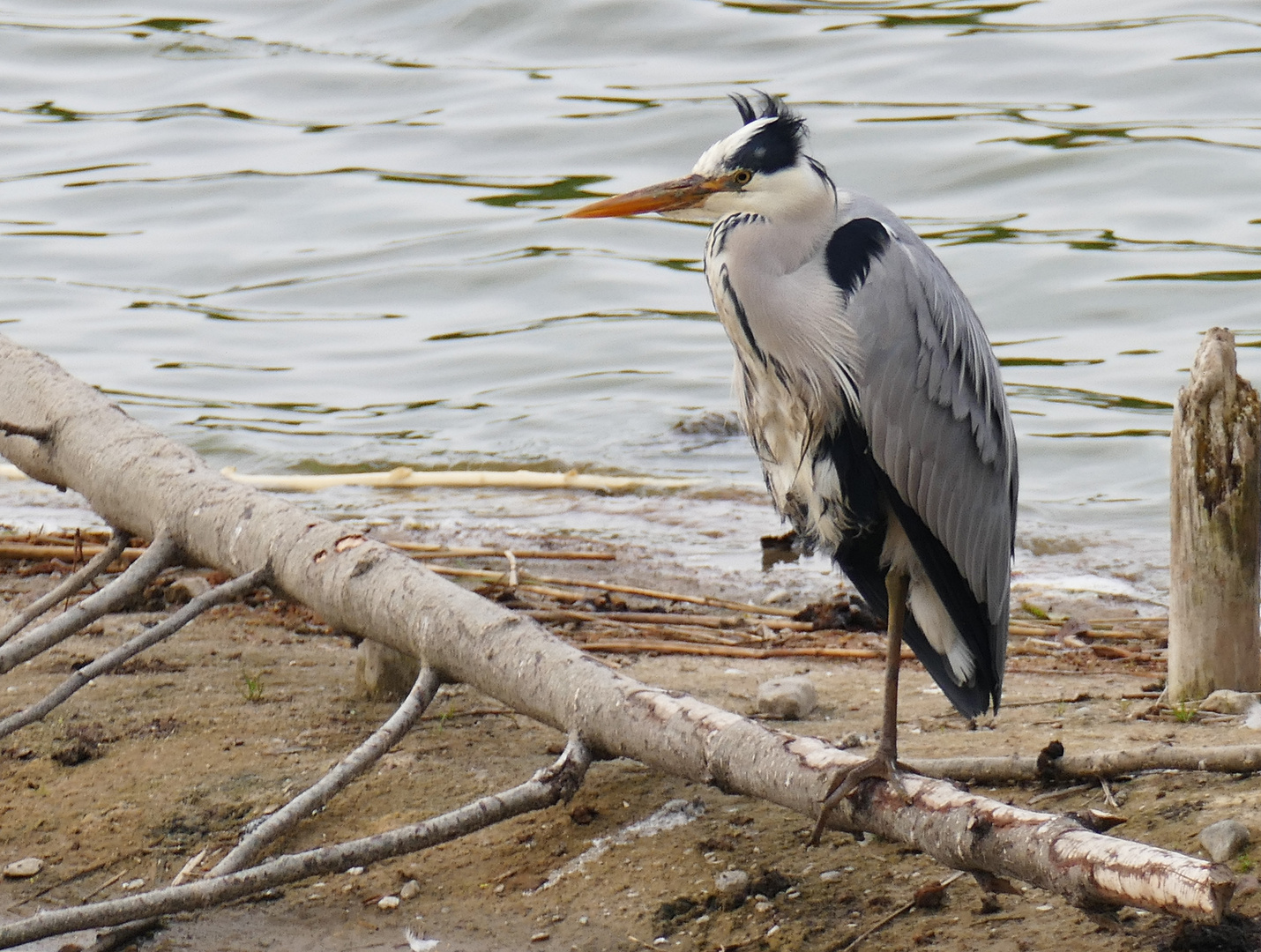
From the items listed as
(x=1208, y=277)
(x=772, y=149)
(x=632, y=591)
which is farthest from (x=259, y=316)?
(x=772, y=149)

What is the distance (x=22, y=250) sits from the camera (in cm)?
1220

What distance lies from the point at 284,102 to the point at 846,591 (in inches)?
425

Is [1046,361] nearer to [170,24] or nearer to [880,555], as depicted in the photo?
[880,555]

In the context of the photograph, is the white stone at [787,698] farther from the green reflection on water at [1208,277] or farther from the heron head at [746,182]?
the green reflection on water at [1208,277]

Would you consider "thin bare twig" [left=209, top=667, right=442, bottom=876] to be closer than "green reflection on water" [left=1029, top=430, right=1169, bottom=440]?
Yes

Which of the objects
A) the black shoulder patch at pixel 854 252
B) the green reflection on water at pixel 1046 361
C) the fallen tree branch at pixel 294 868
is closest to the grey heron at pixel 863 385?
the black shoulder patch at pixel 854 252

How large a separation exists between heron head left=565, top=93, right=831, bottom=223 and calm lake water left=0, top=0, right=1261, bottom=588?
3.46 meters

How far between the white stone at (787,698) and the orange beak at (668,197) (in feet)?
4.40

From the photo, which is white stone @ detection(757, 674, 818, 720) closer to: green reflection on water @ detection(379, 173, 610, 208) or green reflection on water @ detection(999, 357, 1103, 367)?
green reflection on water @ detection(999, 357, 1103, 367)

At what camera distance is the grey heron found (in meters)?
3.76

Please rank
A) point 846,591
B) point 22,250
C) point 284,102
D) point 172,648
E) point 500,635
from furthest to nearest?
point 284,102 < point 22,250 < point 846,591 < point 172,648 < point 500,635

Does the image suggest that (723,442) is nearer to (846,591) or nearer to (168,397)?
(846,591)

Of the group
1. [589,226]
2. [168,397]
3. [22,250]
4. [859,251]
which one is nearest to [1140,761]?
[859,251]

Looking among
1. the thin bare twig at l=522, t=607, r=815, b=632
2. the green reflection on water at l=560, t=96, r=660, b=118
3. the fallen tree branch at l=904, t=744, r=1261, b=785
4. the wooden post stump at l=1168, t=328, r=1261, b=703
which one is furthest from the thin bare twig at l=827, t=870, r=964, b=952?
the green reflection on water at l=560, t=96, r=660, b=118
